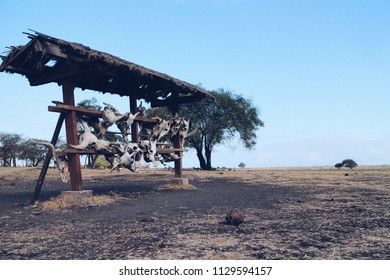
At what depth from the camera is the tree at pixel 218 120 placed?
34125 mm

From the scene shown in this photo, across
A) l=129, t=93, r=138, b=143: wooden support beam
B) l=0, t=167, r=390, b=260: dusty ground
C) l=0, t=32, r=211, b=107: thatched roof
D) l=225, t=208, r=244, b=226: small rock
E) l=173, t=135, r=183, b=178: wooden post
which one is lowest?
l=0, t=167, r=390, b=260: dusty ground

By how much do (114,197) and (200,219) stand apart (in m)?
A: 4.38

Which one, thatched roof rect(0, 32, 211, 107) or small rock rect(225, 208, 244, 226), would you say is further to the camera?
thatched roof rect(0, 32, 211, 107)

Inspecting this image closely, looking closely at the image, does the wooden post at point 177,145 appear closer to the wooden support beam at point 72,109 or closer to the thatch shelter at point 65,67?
the thatch shelter at point 65,67

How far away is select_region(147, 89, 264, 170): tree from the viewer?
112ft

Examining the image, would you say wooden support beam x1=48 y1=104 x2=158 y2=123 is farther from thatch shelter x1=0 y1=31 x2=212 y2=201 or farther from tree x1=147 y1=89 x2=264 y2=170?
tree x1=147 y1=89 x2=264 y2=170

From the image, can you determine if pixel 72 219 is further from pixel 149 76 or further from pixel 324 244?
pixel 149 76

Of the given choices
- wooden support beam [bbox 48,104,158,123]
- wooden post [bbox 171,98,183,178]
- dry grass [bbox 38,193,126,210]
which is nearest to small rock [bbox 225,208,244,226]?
dry grass [bbox 38,193,126,210]

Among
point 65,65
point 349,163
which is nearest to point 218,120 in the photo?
point 349,163

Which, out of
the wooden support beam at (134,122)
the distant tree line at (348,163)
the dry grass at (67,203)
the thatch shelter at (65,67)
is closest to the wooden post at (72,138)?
the thatch shelter at (65,67)

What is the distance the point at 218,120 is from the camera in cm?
3422

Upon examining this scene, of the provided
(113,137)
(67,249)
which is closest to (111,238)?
(67,249)

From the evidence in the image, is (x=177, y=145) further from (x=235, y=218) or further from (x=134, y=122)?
(x=235, y=218)
